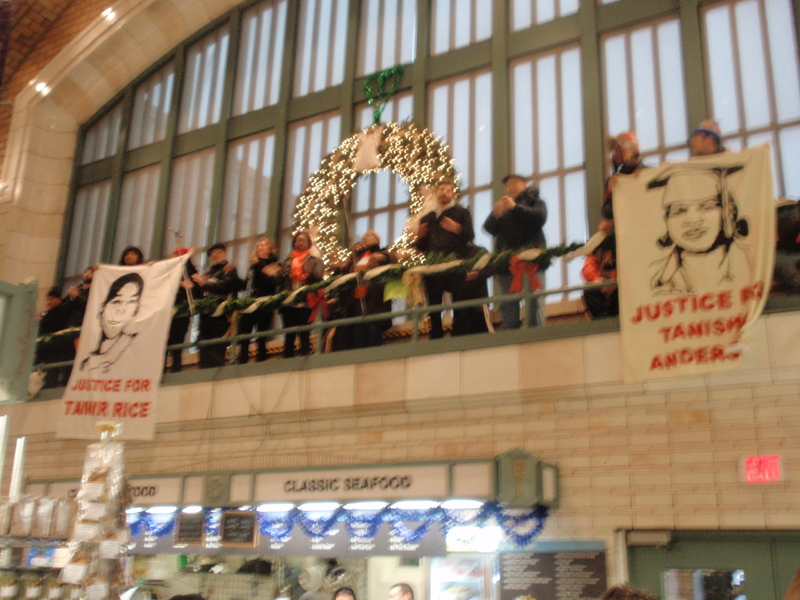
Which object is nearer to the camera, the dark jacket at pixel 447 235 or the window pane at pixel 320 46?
the dark jacket at pixel 447 235

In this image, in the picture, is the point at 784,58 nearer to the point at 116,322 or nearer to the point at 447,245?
the point at 447,245

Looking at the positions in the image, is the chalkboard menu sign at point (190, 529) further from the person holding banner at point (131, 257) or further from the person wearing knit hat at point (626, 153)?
the person wearing knit hat at point (626, 153)

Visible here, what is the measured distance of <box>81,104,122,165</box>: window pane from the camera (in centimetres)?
1680

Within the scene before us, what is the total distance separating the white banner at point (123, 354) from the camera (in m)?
10.7

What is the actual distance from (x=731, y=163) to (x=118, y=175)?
38.6ft

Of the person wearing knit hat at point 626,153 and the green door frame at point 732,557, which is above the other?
the person wearing knit hat at point 626,153

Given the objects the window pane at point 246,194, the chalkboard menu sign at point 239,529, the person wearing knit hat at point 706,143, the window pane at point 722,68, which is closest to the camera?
the person wearing knit hat at point 706,143

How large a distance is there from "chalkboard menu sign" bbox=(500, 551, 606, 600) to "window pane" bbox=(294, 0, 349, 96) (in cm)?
870

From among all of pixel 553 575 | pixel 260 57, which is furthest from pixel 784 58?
pixel 260 57

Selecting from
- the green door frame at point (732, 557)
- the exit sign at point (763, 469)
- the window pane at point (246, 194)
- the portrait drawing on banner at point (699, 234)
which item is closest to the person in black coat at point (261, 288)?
the window pane at point (246, 194)

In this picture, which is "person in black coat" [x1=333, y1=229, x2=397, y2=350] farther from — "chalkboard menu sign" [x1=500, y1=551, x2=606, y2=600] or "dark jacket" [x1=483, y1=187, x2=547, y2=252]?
"chalkboard menu sign" [x1=500, y1=551, x2=606, y2=600]

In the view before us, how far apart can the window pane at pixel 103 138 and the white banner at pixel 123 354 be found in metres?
6.11

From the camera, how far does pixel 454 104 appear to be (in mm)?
13008

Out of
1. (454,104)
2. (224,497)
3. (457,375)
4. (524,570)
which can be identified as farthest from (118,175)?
(524,570)
